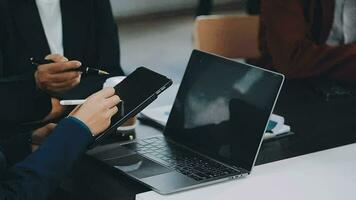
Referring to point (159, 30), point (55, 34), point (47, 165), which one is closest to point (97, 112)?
point (47, 165)

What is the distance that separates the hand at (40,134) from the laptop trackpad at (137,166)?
19cm

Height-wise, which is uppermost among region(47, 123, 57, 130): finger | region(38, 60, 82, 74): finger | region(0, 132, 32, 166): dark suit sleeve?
region(38, 60, 82, 74): finger

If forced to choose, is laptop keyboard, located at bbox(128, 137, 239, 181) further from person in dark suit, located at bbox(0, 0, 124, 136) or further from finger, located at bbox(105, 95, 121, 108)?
person in dark suit, located at bbox(0, 0, 124, 136)

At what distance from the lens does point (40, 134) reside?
1590 millimetres

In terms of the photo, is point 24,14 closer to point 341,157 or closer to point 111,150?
point 111,150

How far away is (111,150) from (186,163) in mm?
203

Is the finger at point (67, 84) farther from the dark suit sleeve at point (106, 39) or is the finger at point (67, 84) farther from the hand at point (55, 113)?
the dark suit sleeve at point (106, 39)

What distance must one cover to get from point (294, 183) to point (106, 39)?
1061mm

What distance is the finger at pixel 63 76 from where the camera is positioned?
1.70m

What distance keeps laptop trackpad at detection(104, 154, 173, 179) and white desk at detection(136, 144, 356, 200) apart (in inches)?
4.0

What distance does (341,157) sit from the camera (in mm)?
1539

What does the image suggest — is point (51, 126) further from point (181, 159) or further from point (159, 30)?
point (159, 30)

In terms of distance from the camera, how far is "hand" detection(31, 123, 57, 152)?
158 cm

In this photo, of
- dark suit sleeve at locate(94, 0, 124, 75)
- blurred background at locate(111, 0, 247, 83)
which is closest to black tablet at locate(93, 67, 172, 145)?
dark suit sleeve at locate(94, 0, 124, 75)
